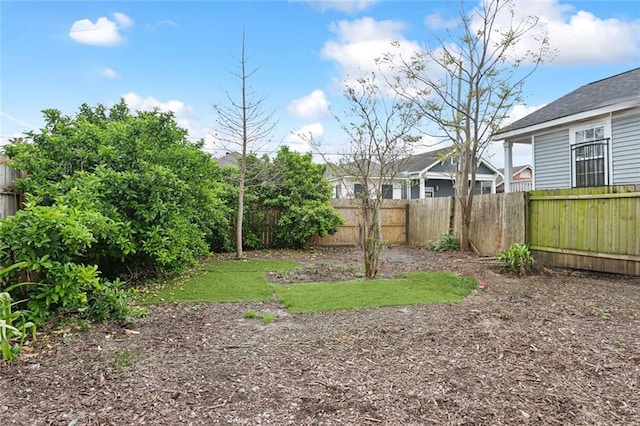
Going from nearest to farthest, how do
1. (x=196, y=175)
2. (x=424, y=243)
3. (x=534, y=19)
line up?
(x=196, y=175)
(x=534, y=19)
(x=424, y=243)

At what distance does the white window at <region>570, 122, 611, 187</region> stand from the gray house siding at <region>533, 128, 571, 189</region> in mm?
227

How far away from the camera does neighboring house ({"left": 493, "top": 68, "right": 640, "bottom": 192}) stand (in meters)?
9.01

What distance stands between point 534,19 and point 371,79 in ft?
14.1

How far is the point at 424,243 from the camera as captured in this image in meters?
12.1

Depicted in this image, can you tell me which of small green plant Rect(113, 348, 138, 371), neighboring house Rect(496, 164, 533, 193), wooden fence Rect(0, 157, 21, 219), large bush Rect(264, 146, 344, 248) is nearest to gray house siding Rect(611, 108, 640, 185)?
large bush Rect(264, 146, 344, 248)

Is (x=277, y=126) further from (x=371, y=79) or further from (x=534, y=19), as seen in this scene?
(x=534, y=19)

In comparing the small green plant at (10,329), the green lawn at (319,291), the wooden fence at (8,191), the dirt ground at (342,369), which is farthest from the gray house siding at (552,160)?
the wooden fence at (8,191)

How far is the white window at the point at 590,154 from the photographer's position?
9.48 meters

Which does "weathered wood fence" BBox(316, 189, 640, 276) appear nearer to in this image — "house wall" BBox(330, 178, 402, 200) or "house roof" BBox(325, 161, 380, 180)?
"house wall" BBox(330, 178, 402, 200)

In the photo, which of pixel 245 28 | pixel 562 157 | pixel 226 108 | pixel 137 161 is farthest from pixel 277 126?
pixel 562 157

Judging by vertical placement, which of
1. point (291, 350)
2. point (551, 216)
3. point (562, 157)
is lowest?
point (291, 350)

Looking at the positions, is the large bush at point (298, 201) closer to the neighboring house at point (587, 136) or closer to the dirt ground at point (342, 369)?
the neighboring house at point (587, 136)

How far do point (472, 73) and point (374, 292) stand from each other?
7156 mm

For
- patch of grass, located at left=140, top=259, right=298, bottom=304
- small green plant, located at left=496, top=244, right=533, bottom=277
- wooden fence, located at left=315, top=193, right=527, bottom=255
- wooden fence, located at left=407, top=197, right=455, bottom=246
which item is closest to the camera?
patch of grass, located at left=140, top=259, right=298, bottom=304
